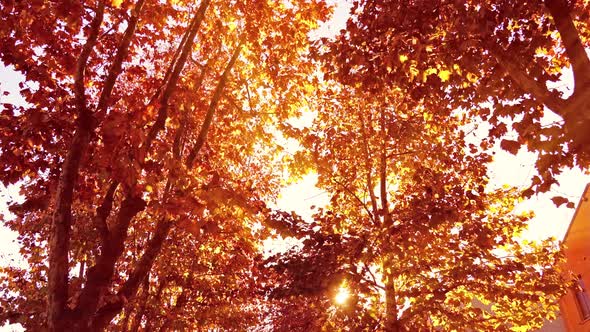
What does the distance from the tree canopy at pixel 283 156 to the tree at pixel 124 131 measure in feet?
0.12

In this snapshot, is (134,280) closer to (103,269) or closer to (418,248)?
(103,269)

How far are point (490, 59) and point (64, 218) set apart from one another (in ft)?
21.5

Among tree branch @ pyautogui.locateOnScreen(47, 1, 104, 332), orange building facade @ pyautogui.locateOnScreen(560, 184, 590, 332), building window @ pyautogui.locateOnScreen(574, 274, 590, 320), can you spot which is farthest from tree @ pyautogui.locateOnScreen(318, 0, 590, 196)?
building window @ pyautogui.locateOnScreen(574, 274, 590, 320)

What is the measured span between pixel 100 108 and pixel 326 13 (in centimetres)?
590

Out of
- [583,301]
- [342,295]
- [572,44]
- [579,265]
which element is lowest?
[342,295]

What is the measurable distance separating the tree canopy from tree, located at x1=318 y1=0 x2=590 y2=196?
4cm

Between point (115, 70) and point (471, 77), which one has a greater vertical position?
point (471, 77)

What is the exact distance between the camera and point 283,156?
1080 centimetres

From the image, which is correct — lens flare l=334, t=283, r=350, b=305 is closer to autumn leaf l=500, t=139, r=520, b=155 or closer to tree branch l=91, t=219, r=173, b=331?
tree branch l=91, t=219, r=173, b=331

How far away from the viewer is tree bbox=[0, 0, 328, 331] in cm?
541

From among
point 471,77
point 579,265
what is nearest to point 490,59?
point 471,77

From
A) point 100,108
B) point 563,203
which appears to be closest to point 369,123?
point 563,203

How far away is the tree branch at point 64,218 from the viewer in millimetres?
5145

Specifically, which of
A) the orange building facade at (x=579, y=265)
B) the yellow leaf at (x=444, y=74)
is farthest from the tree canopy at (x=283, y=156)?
the orange building facade at (x=579, y=265)
